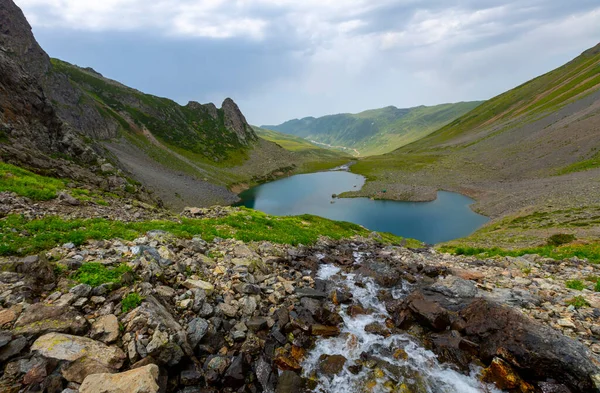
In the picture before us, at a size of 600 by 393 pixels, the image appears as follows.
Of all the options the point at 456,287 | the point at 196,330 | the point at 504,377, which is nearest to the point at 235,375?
the point at 196,330

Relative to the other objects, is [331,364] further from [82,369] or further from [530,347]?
[82,369]

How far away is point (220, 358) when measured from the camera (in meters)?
9.02

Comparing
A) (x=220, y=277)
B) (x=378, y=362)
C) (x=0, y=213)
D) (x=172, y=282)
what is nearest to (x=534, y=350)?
(x=378, y=362)

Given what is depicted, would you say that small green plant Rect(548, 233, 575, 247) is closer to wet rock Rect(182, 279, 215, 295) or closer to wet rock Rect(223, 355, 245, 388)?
wet rock Rect(223, 355, 245, 388)

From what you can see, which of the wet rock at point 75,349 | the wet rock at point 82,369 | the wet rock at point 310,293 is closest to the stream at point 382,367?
the wet rock at point 310,293

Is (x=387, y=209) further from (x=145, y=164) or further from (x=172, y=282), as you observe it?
(x=145, y=164)

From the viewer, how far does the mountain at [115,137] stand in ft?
110

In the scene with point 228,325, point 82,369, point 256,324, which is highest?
point 82,369

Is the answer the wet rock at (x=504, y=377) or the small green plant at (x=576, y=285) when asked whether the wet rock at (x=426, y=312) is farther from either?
the small green plant at (x=576, y=285)

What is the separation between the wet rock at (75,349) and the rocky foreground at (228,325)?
29 mm

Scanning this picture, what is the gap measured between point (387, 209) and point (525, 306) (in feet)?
227

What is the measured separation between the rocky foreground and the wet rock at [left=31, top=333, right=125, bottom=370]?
0.03 meters

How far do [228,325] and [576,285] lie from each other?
18037 mm

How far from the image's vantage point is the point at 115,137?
103 metres
